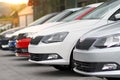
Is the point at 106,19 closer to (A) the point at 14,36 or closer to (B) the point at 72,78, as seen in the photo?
(B) the point at 72,78

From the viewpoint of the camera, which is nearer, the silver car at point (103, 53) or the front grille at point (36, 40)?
the silver car at point (103, 53)

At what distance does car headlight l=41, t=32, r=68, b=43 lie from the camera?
30.1 feet

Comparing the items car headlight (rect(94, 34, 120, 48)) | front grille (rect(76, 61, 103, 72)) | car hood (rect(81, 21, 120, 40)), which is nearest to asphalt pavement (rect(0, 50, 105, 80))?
front grille (rect(76, 61, 103, 72))

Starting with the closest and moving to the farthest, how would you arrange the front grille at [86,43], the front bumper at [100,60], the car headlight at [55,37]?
the front bumper at [100,60]
the front grille at [86,43]
the car headlight at [55,37]

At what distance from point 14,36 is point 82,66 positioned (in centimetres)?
806

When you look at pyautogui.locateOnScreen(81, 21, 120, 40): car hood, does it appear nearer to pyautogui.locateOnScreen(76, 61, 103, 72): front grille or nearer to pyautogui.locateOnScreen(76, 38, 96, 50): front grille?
pyautogui.locateOnScreen(76, 38, 96, 50): front grille

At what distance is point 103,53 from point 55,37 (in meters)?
2.97

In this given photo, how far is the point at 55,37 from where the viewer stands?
933cm

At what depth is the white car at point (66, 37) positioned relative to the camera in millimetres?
8875

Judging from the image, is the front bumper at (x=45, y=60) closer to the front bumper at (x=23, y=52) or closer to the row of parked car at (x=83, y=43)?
the row of parked car at (x=83, y=43)

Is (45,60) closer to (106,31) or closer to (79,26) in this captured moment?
(79,26)

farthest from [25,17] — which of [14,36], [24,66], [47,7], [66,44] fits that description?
[66,44]

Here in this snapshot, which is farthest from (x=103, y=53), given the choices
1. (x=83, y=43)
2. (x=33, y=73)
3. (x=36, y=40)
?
(x=33, y=73)

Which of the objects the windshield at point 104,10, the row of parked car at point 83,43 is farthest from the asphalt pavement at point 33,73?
the windshield at point 104,10
